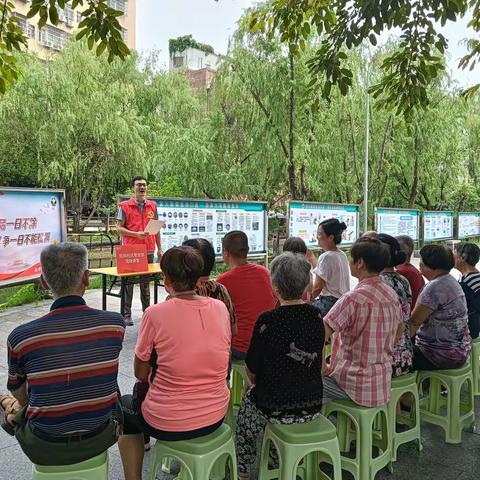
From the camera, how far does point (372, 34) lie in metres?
3.35

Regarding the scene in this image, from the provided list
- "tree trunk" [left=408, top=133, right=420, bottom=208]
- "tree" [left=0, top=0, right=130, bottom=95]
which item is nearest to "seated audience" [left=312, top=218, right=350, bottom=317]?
"tree" [left=0, top=0, right=130, bottom=95]

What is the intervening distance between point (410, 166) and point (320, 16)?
11825 millimetres

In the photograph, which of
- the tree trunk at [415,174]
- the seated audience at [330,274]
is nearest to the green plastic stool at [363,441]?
the seated audience at [330,274]

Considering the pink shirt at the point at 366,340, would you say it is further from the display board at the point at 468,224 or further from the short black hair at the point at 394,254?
the display board at the point at 468,224

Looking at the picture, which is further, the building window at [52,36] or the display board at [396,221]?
the building window at [52,36]

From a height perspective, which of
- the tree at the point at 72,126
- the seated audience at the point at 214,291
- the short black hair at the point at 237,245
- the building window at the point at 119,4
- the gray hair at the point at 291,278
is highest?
the building window at the point at 119,4

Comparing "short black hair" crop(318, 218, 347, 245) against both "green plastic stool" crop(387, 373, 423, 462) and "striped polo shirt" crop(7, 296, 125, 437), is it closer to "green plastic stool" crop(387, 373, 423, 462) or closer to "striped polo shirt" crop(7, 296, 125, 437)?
"green plastic stool" crop(387, 373, 423, 462)

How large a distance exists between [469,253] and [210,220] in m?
3.59

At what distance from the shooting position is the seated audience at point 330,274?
375 cm

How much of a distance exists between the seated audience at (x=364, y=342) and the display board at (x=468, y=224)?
39.5ft

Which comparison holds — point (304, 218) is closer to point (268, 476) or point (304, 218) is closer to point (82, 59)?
point (268, 476)

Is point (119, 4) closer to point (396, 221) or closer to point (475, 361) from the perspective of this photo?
point (396, 221)

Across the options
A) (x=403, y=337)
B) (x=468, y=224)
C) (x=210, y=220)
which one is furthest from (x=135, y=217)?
(x=468, y=224)

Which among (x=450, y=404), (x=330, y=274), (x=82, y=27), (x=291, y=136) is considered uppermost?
(x=291, y=136)
